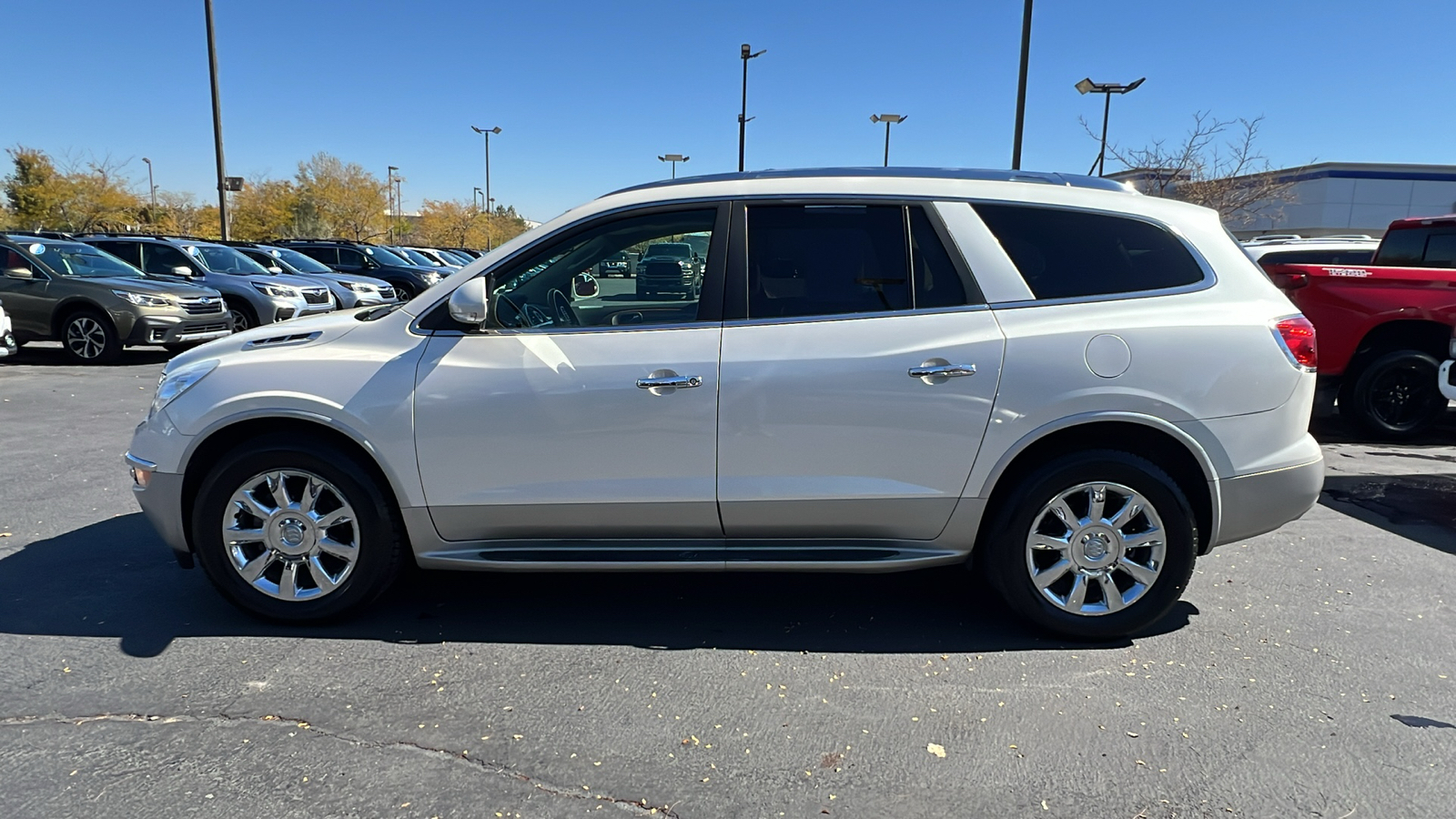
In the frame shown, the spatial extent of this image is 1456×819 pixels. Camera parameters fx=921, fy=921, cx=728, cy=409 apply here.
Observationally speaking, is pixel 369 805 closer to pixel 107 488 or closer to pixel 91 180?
pixel 107 488

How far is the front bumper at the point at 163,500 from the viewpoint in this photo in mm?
3715

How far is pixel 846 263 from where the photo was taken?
369 cm

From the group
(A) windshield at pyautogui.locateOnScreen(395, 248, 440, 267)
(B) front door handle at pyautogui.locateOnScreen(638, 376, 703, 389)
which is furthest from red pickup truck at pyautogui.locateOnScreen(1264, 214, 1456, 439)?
(A) windshield at pyautogui.locateOnScreen(395, 248, 440, 267)

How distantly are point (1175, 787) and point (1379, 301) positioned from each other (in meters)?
6.76

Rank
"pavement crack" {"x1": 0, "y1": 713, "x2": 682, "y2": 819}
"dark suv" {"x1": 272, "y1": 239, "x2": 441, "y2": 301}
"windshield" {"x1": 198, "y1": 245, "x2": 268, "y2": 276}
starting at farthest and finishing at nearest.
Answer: "dark suv" {"x1": 272, "y1": 239, "x2": 441, "y2": 301}
"windshield" {"x1": 198, "y1": 245, "x2": 268, "y2": 276}
"pavement crack" {"x1": 0, "y1": 713, "x2": 682, "y2": 819}

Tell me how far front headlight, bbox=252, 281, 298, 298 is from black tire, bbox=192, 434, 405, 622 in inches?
471

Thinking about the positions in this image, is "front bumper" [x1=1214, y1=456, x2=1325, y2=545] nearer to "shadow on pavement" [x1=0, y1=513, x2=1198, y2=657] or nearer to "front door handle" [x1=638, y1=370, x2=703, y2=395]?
"shadow on pavement" [x1=0, y1=513, x2=1198, y2=657]

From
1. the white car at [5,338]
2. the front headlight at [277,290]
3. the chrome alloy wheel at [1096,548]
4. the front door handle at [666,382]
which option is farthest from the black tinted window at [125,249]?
the chrome alloy wheel at [1096,548]

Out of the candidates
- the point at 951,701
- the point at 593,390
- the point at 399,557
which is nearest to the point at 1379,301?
the point at 951,701

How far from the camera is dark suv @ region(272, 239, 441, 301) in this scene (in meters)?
21.3

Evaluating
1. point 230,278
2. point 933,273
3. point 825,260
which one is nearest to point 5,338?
point 230,278

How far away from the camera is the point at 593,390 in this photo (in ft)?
11.6

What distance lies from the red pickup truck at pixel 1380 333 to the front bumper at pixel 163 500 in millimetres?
8273

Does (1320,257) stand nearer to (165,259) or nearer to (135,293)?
(135,293)
